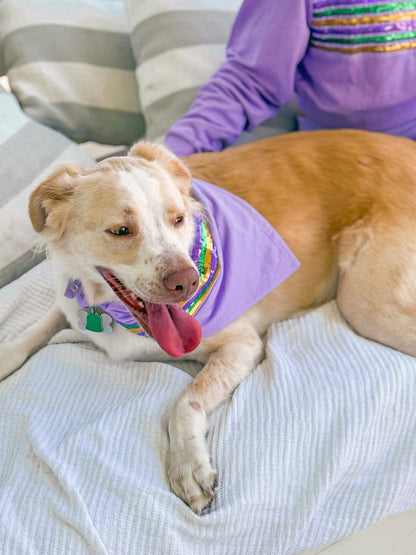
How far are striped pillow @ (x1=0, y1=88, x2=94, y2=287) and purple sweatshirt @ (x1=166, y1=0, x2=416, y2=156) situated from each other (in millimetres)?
426

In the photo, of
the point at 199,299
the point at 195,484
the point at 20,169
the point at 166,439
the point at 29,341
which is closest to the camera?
the point at 195,484

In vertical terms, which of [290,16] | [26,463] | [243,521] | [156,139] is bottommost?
[243,521]

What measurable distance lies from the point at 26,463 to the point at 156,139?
1.32m

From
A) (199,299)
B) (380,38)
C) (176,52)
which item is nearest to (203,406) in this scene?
(199,299)

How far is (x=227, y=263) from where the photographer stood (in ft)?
4.54

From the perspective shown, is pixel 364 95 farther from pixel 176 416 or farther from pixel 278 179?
pixel 176 416

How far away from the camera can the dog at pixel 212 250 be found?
1162mm

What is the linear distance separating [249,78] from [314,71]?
8.8 inches

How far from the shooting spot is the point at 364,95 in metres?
1.72

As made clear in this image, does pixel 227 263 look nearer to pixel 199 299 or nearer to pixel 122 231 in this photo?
pixel 199 299

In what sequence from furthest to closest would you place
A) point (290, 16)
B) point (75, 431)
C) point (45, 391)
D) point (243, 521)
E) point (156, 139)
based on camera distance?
point (156, 139)
point (290, 16)
point (45, 391)
point (75, 431)
point (243, 521)

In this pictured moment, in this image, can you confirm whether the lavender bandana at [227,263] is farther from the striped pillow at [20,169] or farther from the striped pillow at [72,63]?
the striped pillow at [72,63]

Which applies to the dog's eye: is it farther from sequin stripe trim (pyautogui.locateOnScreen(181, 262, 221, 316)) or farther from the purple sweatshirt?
the purple sweatshirt

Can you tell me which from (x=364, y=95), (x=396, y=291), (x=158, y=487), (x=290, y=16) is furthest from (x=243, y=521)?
(x=290, y=16)
